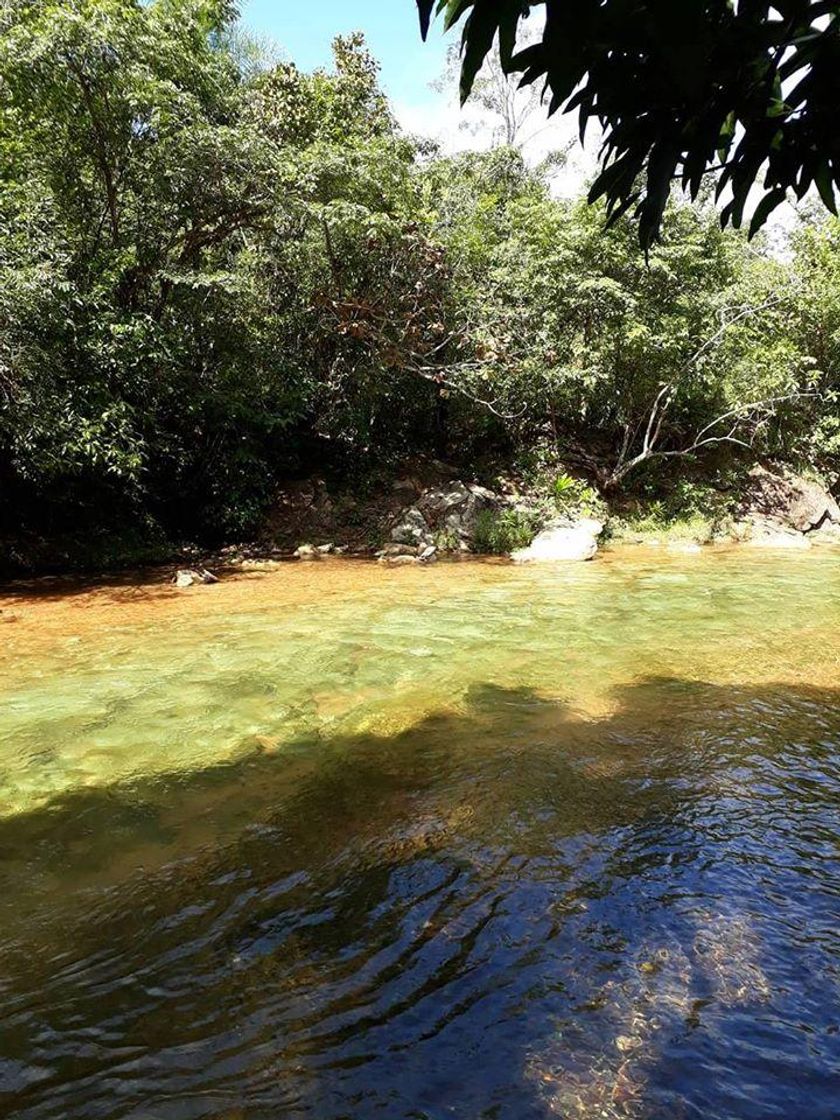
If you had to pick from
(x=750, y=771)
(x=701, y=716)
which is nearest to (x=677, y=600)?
(x=701, y=716)

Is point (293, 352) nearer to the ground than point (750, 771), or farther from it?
farther from it

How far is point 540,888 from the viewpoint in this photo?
313 centimetres

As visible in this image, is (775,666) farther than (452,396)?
No

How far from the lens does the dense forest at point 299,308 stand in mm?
10164

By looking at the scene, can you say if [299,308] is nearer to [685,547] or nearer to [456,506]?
[456,506]

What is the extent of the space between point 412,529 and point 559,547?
306cm

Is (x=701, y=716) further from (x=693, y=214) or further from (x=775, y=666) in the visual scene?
(x=693, y=214)

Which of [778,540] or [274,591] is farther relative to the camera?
[778,540]

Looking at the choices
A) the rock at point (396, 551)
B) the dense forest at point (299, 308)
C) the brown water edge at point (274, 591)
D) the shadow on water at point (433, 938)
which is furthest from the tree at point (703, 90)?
the rock at point (396, 551)

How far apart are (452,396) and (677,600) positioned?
28.1 ft

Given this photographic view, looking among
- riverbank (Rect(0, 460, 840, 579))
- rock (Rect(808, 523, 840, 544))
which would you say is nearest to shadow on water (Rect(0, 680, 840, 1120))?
riverbank (Rect(0, 460, 840, 579))

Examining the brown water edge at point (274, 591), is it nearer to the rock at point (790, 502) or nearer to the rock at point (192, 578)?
the rock at point (192, 578)

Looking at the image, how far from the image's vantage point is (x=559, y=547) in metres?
14.5

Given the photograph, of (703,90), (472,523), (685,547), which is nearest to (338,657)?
(703,90)
